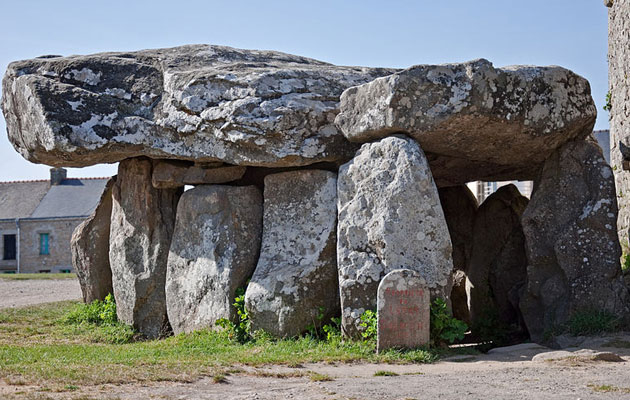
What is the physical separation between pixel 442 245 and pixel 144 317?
477cm

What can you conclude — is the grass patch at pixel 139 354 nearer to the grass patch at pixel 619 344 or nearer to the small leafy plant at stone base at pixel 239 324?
the small leafy plant at stone base at pixel 239 324

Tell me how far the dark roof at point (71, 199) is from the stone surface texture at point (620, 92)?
25093mm

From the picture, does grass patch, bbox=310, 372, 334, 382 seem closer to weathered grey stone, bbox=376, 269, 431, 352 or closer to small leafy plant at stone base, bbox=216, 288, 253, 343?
weathered grey stone, bbox=376, 269, 431, 352

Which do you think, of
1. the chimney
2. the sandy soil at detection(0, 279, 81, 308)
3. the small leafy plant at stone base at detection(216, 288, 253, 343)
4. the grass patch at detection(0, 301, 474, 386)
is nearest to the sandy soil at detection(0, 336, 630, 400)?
the grass patch at detection(0, 301, 474, 386)

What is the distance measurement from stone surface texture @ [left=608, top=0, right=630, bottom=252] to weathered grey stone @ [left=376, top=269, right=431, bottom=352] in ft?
15.3

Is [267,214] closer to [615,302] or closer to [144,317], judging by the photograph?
[144,317]

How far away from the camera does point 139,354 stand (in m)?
8.87

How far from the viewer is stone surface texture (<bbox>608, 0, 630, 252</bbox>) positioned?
38.5 ft

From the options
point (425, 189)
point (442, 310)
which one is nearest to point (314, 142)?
point (425, 189)

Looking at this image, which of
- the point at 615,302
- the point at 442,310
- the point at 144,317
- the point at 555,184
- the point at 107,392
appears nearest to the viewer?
the point at 107,392

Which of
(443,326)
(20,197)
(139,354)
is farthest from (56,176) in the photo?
(443,326)

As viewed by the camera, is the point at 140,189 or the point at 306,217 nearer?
the point at 306,217

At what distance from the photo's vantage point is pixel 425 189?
9.09 meters

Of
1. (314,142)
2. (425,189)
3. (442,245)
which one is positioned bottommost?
(442,245)
